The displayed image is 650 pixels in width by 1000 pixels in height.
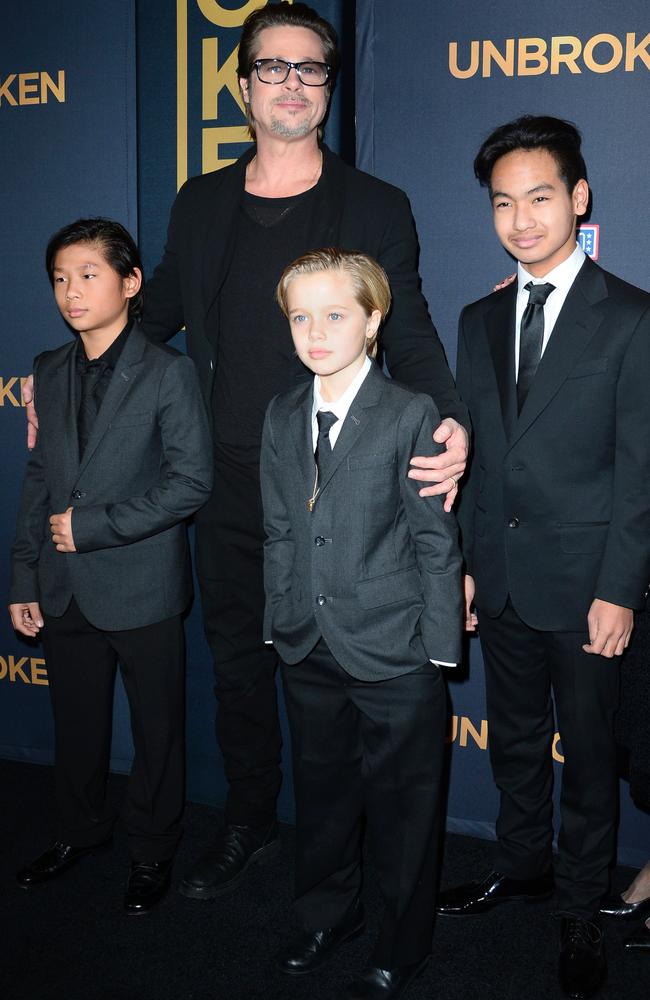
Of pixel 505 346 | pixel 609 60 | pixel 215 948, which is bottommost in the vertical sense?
pixel 215 948

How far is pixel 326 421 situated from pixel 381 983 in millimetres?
1246

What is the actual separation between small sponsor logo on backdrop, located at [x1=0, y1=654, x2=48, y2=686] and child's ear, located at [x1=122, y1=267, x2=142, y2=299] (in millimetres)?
1452

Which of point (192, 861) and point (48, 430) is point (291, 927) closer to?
point (192, 861)

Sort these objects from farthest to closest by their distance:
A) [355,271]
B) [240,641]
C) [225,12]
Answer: [225,12]
[240,641]
[355,271]

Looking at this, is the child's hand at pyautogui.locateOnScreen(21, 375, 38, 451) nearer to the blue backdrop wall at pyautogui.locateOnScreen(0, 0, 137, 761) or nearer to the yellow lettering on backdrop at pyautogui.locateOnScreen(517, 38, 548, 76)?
the blue backdrop wall at pyautogui.locateOnScreen(0, 0, 137, 761)

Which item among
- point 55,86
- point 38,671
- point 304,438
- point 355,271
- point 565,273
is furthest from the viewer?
point 38,671

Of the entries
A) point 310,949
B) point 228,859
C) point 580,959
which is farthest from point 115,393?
point 580,959

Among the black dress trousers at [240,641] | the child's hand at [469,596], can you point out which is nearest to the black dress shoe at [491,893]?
the black dress trousers at [240,641]

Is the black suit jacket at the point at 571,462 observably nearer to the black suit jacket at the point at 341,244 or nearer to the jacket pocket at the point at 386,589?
the black suit jacket at the point at 341,244

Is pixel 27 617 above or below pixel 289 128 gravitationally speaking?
below

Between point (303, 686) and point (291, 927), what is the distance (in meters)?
0.73

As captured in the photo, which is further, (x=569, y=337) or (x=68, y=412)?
(x=68, y=412)

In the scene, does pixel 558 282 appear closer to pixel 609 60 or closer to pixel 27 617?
pixel 609 60

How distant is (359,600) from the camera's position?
74.5 inches
